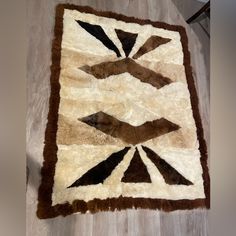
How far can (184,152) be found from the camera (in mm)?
1288

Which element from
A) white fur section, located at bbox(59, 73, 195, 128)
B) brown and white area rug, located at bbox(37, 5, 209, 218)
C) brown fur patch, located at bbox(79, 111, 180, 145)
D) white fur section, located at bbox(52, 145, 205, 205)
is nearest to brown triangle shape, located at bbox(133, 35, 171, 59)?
brown and white area rug, located at bbox(37, 5, 209, 218)

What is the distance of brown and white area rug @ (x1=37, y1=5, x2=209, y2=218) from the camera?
Result: 44.4 inches

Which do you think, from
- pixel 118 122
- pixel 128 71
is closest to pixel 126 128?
pixel 118 122

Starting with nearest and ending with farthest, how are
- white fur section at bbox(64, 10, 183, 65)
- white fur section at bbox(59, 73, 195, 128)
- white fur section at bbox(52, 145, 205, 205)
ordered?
white fur section at bbox(52, 145, 205, 205)
white fur section at bbox(59, 73, 195, 128)
white fur section at bbox(64, 10, 183, 65)

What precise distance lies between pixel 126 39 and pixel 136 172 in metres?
0.61

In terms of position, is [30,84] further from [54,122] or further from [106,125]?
[106,125]

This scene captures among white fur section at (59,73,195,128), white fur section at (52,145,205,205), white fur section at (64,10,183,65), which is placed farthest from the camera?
white fur section at (64,10,183,65)

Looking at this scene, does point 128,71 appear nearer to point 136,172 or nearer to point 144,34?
point 144,34

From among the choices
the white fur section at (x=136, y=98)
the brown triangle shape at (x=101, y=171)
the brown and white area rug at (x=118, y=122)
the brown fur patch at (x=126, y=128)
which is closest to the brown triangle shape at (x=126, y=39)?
the brown and white area rug at (x=118, y=122)

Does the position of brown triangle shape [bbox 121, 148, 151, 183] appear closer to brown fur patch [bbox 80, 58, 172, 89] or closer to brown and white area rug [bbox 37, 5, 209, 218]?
brown and white area rug [bbox 37, 5, 209, 218]

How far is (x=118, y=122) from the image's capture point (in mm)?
1231

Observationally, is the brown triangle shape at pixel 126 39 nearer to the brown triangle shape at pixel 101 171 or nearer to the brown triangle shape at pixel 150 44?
the brown triangle shape at pixel 150 44

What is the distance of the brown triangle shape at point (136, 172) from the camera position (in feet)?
3.87

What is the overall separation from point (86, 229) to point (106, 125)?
1.35 ft
